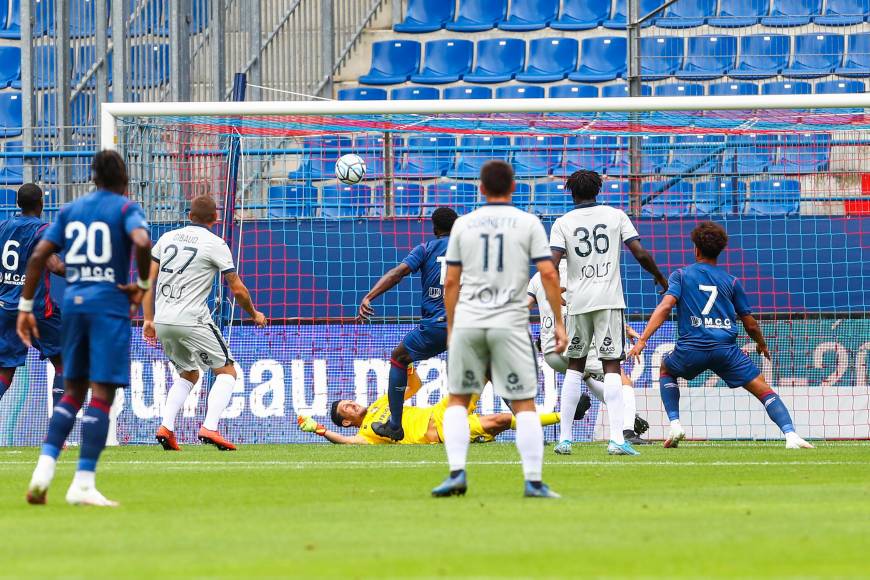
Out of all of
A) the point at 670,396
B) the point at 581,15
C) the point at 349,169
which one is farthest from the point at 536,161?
the point at 670,396

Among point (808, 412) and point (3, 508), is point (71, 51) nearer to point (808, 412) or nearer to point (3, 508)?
point (808, 412)

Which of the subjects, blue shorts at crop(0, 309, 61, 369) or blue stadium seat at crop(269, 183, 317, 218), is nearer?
blue shorts at crop(0, 309, 61, 369)

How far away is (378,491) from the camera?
28.1 ft

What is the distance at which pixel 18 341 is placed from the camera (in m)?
13.1

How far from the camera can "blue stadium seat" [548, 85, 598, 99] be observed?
23328 millimetres

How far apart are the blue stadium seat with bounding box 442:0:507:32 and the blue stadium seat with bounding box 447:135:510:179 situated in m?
4.92

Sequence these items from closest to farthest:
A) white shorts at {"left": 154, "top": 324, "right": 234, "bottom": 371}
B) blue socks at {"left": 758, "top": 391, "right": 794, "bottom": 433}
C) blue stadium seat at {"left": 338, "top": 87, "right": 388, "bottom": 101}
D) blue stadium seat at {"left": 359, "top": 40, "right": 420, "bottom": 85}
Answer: blue socks at {"left": 758, "top": 391, "right": 794, "bottom": 433} → white shorts at {"left": 154, "top": 324, "right": 234, "bottom": 371} → blue stadium seat at {"left": 338, "top": 87, "right": 388, "bottom": 101} → blue stadium seat at {"left": 359, "top": 40, "right": 420, "bottom": 85}

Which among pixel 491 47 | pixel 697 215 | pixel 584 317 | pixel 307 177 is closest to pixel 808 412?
pixel 697 215

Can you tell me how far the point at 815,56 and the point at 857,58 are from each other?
77cm

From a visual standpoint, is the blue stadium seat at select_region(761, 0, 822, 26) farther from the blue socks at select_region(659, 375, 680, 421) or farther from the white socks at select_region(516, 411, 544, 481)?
the white socks at select_region(516, 411, 544, 481)

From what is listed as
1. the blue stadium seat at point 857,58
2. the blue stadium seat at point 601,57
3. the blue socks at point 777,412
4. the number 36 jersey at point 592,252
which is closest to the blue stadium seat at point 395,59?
the blue stadium seat at point 601,57

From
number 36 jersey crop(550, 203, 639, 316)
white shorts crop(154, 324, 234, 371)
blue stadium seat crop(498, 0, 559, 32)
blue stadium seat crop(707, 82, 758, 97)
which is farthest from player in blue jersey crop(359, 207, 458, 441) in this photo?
blue stadium seat crop(498, 0, 559, 32)

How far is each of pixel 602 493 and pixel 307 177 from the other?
11.0m

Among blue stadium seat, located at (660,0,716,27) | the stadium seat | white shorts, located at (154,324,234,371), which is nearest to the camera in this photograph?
white shorts, located at (154,324,234,371)
